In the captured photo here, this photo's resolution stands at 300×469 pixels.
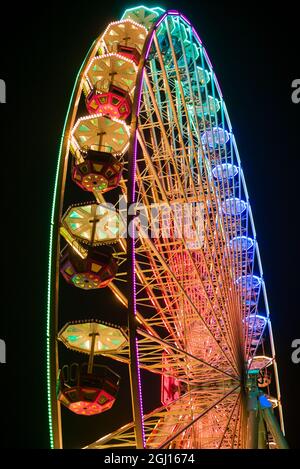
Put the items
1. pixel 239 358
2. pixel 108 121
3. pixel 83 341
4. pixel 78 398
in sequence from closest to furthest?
1. pixel 78 398
2. pixel 83 341
3. pixel 108 121
4. pixel 239 358

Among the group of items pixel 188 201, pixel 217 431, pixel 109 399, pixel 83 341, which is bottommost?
pixel 217 431

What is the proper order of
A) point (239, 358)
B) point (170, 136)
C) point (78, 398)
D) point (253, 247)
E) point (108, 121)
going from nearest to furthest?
point (78, 398)
point (108, 121)
point (239, 358)
point (170, 136)
point (253, 247)

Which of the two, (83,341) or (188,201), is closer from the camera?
(83,341)

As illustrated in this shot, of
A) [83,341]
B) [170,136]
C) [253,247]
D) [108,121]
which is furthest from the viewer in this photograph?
[253,247]

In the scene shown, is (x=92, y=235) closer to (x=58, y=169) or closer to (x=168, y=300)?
(x=58, y=169)

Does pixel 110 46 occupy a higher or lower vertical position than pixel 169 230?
higher

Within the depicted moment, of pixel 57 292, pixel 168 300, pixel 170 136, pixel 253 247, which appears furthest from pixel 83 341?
pixel 253 247

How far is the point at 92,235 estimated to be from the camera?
40.7 ft

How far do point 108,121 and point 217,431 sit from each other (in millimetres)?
9590

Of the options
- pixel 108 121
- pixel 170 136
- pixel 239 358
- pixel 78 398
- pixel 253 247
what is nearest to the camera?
pixel 78 398

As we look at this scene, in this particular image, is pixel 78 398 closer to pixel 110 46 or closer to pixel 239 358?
pixel 239 358

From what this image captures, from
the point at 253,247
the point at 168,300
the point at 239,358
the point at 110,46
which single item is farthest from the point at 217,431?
the point at 110,46

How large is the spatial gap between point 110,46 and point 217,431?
11.0 meters

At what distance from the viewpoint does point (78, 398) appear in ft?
35.1
